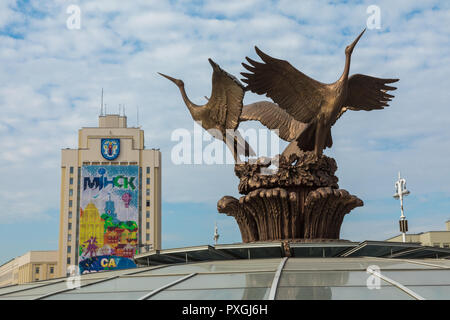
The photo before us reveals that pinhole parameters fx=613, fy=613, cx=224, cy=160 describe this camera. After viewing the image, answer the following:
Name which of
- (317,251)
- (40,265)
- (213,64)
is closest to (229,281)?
(317,251)

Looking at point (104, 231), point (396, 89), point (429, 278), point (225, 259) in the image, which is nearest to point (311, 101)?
point (396, 89)

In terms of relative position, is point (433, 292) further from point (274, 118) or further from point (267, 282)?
point (274, 118)

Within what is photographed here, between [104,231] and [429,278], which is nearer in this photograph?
[429,278]

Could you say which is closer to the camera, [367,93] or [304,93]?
[304,93]

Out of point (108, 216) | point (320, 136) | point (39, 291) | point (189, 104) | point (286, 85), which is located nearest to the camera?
point (39, 291)

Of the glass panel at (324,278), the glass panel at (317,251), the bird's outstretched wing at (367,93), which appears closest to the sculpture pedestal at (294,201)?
the glass panel at (317,251)

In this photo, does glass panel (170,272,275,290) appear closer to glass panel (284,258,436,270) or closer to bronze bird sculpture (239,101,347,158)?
glass panel (284,258,436,270)

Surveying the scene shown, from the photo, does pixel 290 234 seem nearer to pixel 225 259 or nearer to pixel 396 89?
pixel 225 259

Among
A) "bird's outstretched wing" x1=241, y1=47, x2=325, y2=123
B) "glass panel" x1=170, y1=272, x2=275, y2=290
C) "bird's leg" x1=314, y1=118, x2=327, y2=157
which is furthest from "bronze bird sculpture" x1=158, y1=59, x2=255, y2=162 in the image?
"glass panel" x1=170, y1=272, x2=275, y2=290

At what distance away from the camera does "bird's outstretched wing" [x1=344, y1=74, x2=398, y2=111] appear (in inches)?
620

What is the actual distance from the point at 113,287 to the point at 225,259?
3730 mm

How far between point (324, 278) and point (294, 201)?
496 cm

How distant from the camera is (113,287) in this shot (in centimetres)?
927

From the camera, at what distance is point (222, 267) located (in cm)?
1048
